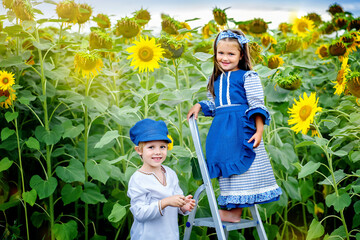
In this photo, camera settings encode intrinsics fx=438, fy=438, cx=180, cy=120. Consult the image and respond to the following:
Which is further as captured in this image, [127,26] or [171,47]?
[127,26]

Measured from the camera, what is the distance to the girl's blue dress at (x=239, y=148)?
207 cm

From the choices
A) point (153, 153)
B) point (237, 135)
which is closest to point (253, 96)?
point (237, 135)

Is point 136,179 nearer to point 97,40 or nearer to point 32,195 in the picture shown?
point 32,195

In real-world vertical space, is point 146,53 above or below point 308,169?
above

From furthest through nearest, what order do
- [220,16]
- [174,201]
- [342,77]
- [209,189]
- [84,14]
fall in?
[220,16]
[84,14]
[342,77]
[209,189]
[174,201]

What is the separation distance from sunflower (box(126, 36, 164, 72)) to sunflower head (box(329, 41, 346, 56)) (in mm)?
1501

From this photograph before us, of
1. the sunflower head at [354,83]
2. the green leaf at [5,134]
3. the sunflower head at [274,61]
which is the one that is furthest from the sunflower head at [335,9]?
the green leaf at [5,134]

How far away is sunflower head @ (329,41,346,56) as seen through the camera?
3.29m

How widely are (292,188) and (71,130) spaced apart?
1451mm

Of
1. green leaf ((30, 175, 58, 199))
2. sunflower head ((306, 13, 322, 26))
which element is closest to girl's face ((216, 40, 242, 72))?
green leaf ((30, 175, 58, 199))

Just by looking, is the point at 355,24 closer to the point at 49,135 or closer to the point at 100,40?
the point at 100,40

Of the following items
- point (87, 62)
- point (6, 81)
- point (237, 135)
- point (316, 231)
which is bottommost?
point (316, 231)

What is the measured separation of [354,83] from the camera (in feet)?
8.61

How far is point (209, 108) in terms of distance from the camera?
7.39ft
